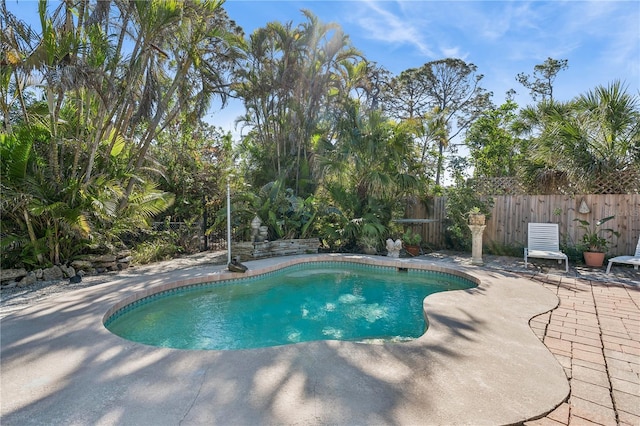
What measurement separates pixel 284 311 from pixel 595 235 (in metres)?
7.40

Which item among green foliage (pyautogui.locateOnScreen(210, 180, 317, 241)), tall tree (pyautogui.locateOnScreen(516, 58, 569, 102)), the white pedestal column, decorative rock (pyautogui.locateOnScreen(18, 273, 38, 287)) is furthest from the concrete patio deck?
tall tree (pyautogui.locateOnScreen(516, 58, 569, 102))

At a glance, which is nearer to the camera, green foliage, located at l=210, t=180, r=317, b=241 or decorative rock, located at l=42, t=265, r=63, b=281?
decorative rock, located at l=42, t=265, r=63, b=281

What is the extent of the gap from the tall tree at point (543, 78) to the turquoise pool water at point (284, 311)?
20166mm

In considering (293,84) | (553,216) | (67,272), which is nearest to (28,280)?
(67,272)

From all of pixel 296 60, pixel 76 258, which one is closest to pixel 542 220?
pixel 296 60

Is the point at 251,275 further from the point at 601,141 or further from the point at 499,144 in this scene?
the point at 499,144

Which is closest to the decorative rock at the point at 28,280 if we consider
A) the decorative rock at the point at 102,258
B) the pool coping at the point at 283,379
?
the decorative rock at the point at 102,258

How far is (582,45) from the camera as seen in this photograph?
8.25 m

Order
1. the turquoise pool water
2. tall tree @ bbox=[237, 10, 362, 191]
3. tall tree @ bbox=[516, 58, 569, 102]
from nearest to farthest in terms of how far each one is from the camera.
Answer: the turquoise pool water → tall tree @ bbox=[237, 10, 362, 191] → tall tree @ bbox=[516, 58, 569, 102]

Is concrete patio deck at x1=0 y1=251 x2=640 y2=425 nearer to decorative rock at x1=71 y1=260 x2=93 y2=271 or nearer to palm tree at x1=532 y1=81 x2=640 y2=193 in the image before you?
decorative rock at x1=71 y1=260 x2=93 y2=271

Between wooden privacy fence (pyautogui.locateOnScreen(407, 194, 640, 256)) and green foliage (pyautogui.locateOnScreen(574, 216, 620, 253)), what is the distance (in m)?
0.15

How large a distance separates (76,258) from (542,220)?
1137 cm

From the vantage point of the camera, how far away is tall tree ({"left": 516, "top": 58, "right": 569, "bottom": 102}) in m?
20.6

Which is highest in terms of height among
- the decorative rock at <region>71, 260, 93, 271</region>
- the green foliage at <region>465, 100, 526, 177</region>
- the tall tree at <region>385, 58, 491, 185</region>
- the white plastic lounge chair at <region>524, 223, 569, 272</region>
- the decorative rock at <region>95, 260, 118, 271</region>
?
the tall tree at <region>385, 58, 491, 185</region>
